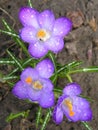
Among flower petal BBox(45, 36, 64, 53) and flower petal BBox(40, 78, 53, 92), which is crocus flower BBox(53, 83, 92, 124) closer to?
flower petal BBox(40, 78, 53, 92)

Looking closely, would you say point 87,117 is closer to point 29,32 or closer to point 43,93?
point 43,93

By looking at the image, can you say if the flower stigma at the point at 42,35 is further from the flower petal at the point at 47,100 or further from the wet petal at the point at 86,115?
the wet petal at the point at 86,115

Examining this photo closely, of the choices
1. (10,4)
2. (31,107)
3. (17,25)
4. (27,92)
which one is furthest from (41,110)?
(10,4)

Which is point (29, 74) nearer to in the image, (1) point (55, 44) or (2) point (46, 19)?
(1) point (55, 44)

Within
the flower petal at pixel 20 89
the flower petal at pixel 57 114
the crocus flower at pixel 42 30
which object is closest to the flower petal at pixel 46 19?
the crocus flower at pixel 42 30

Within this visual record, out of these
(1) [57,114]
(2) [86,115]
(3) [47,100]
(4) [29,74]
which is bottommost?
(2) [86,115]

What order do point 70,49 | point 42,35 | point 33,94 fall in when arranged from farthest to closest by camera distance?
1. point 70,49
2. point 42,35
3. point 33,94

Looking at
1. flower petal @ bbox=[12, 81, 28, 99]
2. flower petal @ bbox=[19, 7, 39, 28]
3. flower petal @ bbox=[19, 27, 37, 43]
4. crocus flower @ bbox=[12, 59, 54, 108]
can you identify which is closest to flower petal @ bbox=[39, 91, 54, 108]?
crocus flower @ bbox=[12, 59, 54, 108]

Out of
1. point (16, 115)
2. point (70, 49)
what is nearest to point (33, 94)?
point (16, 115)
